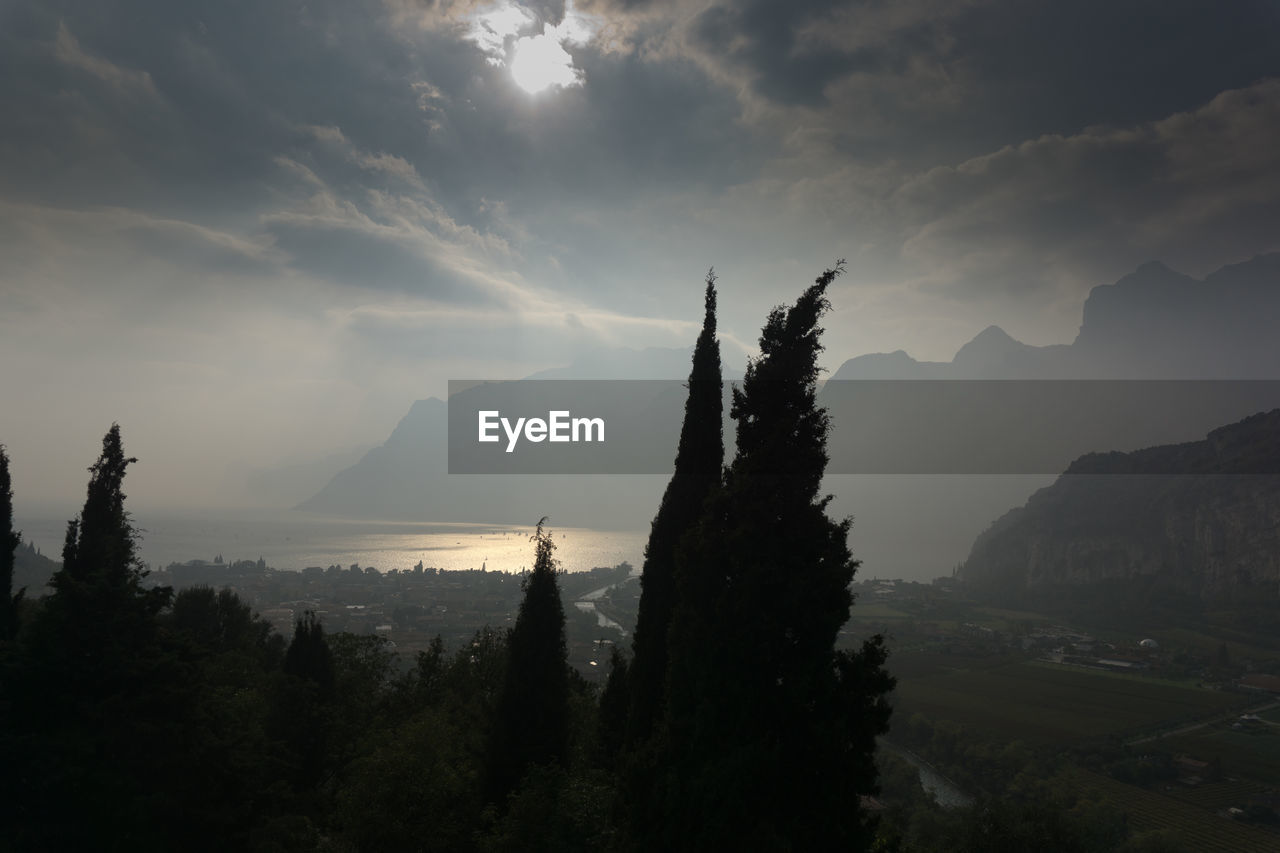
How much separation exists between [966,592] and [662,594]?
16114cm

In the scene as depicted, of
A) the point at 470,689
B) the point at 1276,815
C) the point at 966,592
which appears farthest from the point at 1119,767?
the point at 966,592

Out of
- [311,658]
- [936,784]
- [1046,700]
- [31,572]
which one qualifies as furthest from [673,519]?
[31,572]

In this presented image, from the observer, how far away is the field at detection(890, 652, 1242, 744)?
188 ft

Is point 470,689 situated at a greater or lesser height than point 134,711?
lesser

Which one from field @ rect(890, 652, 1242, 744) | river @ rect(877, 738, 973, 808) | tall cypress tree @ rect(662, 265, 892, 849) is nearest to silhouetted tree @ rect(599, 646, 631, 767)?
tall cypress tree @ rect(662, 265, 892, 849)

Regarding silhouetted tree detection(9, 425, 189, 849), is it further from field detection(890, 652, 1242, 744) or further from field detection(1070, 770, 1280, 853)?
field detection(890, 652, 1242, 744)

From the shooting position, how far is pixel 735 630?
28.4ft

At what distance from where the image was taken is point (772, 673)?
848cm

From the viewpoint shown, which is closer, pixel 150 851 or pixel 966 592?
pixel 150 851

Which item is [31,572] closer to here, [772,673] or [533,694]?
[533,694]

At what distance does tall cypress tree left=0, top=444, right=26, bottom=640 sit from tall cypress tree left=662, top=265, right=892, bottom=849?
25.6 m

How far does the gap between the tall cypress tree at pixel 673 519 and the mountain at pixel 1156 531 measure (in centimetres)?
14236

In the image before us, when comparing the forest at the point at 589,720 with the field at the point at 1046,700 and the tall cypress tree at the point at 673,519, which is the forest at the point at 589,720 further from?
the field at the point at 1046,700

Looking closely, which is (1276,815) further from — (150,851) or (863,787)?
(150,851)
